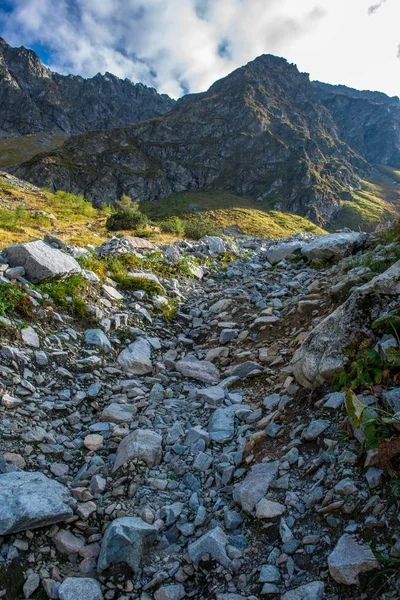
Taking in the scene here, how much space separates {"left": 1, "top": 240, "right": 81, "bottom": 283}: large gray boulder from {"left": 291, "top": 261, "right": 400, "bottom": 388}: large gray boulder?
536 cm

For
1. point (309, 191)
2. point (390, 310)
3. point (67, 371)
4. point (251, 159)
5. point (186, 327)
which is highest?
point (251, 159)

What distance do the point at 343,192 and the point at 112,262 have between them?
160103mm

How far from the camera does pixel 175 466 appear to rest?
3930 millimetres

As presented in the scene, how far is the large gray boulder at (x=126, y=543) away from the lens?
2820 mm

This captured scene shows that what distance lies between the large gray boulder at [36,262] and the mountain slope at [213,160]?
4611 inches

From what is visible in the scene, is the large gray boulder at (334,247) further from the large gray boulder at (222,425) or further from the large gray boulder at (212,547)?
the large gray boulder at (212,547)

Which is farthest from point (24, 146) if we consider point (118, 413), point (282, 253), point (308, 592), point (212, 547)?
point (308, 592)

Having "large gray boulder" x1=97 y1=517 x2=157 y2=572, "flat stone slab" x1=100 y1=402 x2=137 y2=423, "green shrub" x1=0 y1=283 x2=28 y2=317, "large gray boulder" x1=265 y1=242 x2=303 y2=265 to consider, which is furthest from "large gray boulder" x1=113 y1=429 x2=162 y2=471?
"large gray boulder" x1=265 y1=242 x2=303 y2=265

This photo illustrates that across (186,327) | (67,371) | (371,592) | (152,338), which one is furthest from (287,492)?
(186,327)

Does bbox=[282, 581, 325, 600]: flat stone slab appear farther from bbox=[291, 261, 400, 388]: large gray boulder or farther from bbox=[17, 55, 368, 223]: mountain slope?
bbox=[17, 55, 368, 223]: mountain slope

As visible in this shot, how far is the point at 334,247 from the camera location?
11383 mm

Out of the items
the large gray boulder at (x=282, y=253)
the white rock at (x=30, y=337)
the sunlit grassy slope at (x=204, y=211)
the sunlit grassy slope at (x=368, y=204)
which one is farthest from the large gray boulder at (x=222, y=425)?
the sunlit grassy slope at (x=368, y=204)

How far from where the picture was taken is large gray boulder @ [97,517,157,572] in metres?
2.82

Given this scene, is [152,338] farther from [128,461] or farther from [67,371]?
[128,461]
